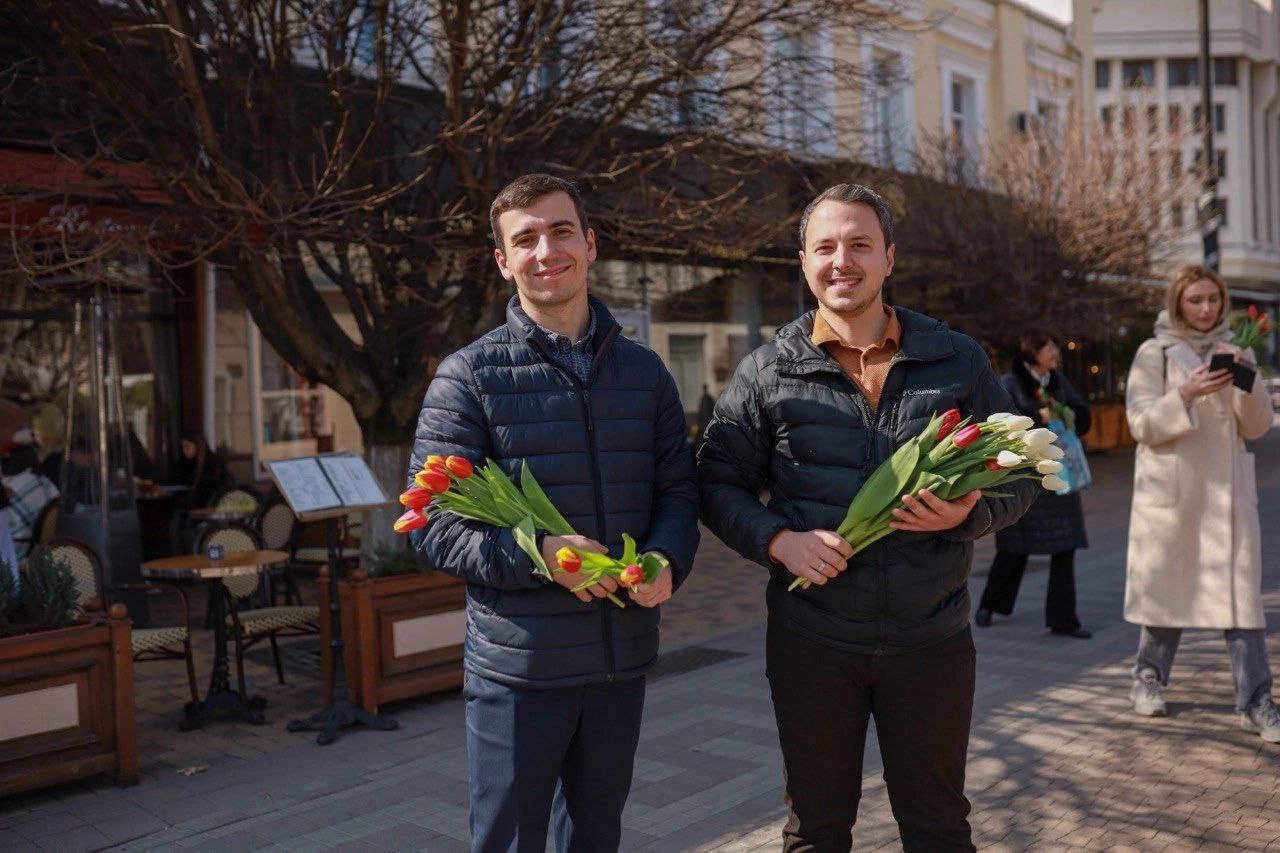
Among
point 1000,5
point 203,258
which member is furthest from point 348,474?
point 1000,5

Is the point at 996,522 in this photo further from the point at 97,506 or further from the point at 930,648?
the point at 97,506

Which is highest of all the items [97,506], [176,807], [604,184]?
[604,184]

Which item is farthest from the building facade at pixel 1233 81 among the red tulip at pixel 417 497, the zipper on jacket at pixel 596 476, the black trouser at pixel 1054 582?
the red tulip at pixel 417 497

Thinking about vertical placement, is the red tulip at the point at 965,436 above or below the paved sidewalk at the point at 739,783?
above

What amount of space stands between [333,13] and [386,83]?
666 millimetres

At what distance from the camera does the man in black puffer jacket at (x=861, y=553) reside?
114 inches

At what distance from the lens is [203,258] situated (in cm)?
704

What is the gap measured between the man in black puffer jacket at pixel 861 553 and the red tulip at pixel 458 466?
0.68 meters

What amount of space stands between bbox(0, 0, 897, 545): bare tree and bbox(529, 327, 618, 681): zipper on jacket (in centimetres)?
382

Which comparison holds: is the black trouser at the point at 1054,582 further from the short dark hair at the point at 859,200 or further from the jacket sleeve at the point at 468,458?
the jacket sleeve at the point at 468,458

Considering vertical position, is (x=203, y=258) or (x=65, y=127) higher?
(x=65, y=127)

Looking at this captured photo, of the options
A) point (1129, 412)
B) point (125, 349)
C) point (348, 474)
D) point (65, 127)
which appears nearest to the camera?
point (1129, 412)

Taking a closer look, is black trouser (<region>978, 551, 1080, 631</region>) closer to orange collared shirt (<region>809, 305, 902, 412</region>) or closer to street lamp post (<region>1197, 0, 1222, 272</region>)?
orange collared shirt (<region>809, 305, 902, 412</region>)

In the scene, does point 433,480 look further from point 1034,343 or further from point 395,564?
point 1034,343
